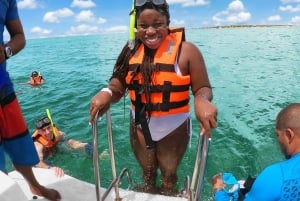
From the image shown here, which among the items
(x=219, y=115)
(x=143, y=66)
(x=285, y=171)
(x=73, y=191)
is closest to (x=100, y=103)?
(x=143, y=66)

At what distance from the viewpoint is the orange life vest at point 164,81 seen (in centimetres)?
305

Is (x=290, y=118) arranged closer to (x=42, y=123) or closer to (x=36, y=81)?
(x=42, y=123)

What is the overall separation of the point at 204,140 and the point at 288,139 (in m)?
0.67

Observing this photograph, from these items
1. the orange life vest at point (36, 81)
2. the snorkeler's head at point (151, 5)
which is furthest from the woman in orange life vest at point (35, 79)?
the snorkeler's head at point (151, 5)

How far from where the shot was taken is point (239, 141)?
7332 millimetres

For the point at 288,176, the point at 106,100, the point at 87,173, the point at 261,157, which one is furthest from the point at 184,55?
the point at 261,157

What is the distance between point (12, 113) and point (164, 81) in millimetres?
1301

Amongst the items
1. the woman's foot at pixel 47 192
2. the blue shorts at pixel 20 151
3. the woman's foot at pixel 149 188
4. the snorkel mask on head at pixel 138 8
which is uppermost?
the snorkel mask on head at pixel 138 8

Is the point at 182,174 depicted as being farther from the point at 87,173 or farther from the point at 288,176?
the point at 288,176

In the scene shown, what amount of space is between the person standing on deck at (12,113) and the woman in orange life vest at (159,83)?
2.35ft

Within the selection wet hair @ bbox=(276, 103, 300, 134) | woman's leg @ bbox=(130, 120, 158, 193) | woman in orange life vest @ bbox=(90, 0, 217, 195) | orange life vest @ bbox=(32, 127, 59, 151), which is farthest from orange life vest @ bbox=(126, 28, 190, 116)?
orange life vest @ bbox=(32, 127, 59, 151)

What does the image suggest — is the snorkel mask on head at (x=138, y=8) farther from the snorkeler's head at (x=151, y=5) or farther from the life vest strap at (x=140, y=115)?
the life vest strap at (x=140, y=115)

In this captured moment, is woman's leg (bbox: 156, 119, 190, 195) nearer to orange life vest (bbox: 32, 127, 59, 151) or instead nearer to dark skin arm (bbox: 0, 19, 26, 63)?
dark skin arm (bbox: 0, 19, 26, 63)

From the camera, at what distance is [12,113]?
8.71 feet
